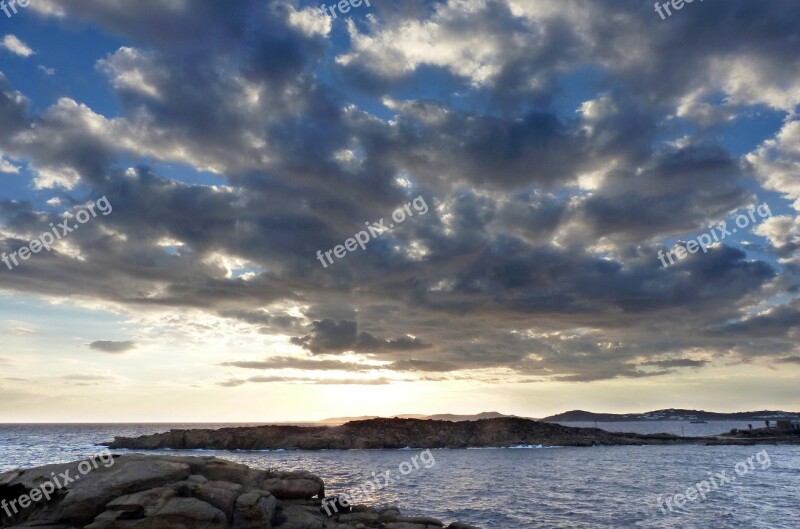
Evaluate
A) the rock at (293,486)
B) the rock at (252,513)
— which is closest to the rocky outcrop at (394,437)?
the rock at (293,486)

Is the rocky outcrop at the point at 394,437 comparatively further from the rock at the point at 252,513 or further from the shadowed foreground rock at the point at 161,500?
the rock at the point at 252,513

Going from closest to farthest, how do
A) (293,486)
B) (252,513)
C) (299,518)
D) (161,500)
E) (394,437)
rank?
(161,500) → (252,513) → (299,518) → (293,486) → (394,437)

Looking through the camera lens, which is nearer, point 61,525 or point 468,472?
point 61,525

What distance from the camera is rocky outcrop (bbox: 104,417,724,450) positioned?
432 feet

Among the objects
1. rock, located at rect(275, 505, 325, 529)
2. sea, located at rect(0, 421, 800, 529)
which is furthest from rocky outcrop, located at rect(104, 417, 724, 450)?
rock, located at rect(275, 505, 325, 529)

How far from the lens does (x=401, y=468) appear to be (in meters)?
87.1

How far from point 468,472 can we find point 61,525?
2568 inches

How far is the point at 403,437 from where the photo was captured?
14838 cm

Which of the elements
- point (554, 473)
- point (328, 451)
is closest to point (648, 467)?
point (554, 473)

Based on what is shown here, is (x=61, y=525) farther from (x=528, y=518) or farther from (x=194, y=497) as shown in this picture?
(x=528, y=518)

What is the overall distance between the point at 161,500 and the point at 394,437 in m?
128

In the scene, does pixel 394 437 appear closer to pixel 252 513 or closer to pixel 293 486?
pixel 293 486

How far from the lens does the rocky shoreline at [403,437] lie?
433ft

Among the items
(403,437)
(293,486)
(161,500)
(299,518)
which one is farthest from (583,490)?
(403,437)
